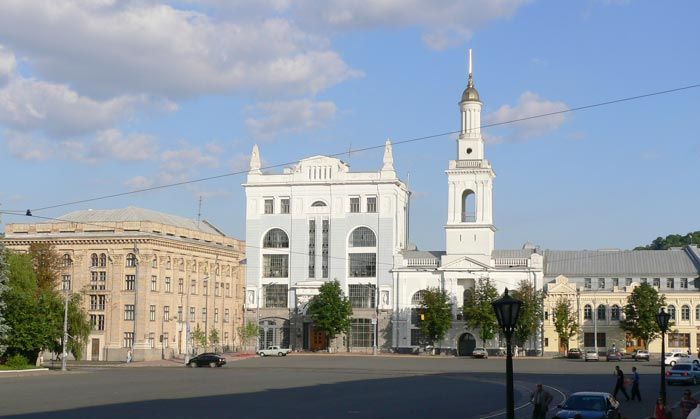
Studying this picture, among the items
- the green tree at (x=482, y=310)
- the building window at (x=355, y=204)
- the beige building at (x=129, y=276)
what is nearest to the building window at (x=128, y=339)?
the beige building at (x=129, y=276)

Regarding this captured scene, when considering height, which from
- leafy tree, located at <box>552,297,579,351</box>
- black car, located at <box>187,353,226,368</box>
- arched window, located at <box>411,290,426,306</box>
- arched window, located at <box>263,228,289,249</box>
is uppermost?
arched window, located at <box>263,228,289,249</box>

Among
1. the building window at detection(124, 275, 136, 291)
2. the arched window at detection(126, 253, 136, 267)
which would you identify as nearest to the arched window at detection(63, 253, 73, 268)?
the arched window at detection(126, 253, 136, 267)

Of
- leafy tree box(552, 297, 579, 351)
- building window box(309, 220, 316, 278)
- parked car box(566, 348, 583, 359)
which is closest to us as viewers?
parked car box(566, 348, 583, 359)

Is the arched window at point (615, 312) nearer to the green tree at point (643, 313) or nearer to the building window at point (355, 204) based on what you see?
the green tree at point (643, 313)

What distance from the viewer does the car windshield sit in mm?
32312

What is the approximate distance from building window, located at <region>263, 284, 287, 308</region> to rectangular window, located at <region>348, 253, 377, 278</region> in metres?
7.87

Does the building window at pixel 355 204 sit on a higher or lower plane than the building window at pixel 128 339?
higher

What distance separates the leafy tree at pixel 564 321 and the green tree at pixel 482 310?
296 inches

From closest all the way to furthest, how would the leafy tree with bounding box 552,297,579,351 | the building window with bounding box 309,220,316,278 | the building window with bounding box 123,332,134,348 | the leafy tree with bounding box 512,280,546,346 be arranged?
the building window with bounding box 123,332,134,348 → the leafy tree with bounding box 512,280,546,346 → the leafy tree with bounding box 552,297,579,351 → the building window with bounding box 309,220,316,278

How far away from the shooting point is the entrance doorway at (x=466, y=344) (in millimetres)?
108938

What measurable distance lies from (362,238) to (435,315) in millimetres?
13320

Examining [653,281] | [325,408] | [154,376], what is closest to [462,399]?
[325,408]

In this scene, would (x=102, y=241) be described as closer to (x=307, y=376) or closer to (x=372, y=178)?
(x=372, y=178)

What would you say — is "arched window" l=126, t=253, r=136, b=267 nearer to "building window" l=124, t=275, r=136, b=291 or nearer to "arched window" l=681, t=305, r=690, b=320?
"building window" l=124, t=275, r=136, b=291
